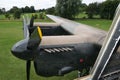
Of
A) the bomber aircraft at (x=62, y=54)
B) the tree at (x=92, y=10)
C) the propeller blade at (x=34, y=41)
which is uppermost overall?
the propeller blade at (x=34, y=41)

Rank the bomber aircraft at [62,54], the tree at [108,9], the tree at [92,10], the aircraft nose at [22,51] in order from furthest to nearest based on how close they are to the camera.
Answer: the tree at [92,10] < the tree at [108,9] < the bomber aircraft at [62,54] < the aircraft nose at [22,51]

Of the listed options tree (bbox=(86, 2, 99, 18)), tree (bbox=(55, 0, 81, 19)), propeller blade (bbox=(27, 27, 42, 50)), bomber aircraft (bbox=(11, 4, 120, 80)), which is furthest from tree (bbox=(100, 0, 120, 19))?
propeller blade (bbox=(27, 27, 42, 50))

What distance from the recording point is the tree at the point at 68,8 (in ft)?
183

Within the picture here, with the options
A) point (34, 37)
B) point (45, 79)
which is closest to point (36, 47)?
point (34, 37)

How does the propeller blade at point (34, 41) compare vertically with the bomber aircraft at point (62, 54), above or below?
above

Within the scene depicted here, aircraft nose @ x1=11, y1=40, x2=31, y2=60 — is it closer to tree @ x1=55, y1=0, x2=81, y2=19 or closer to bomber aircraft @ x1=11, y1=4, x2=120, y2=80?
bomber aircraft @ x1=11, y1=4, x2=120, y2=80

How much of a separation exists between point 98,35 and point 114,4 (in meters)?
48.1

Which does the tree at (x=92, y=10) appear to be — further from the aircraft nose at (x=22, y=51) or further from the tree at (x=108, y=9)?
the aircraft nose at (x=22, y=51)

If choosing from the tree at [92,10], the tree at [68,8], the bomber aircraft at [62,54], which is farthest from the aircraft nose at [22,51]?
the tree at [92,10]

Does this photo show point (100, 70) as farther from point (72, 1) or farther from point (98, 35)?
point (72, 1)

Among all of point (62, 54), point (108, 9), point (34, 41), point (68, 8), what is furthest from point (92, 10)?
point (34, 41)

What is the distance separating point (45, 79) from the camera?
10.7 m

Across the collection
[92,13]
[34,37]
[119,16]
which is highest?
[119,16]

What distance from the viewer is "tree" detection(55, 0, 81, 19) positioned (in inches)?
2201
